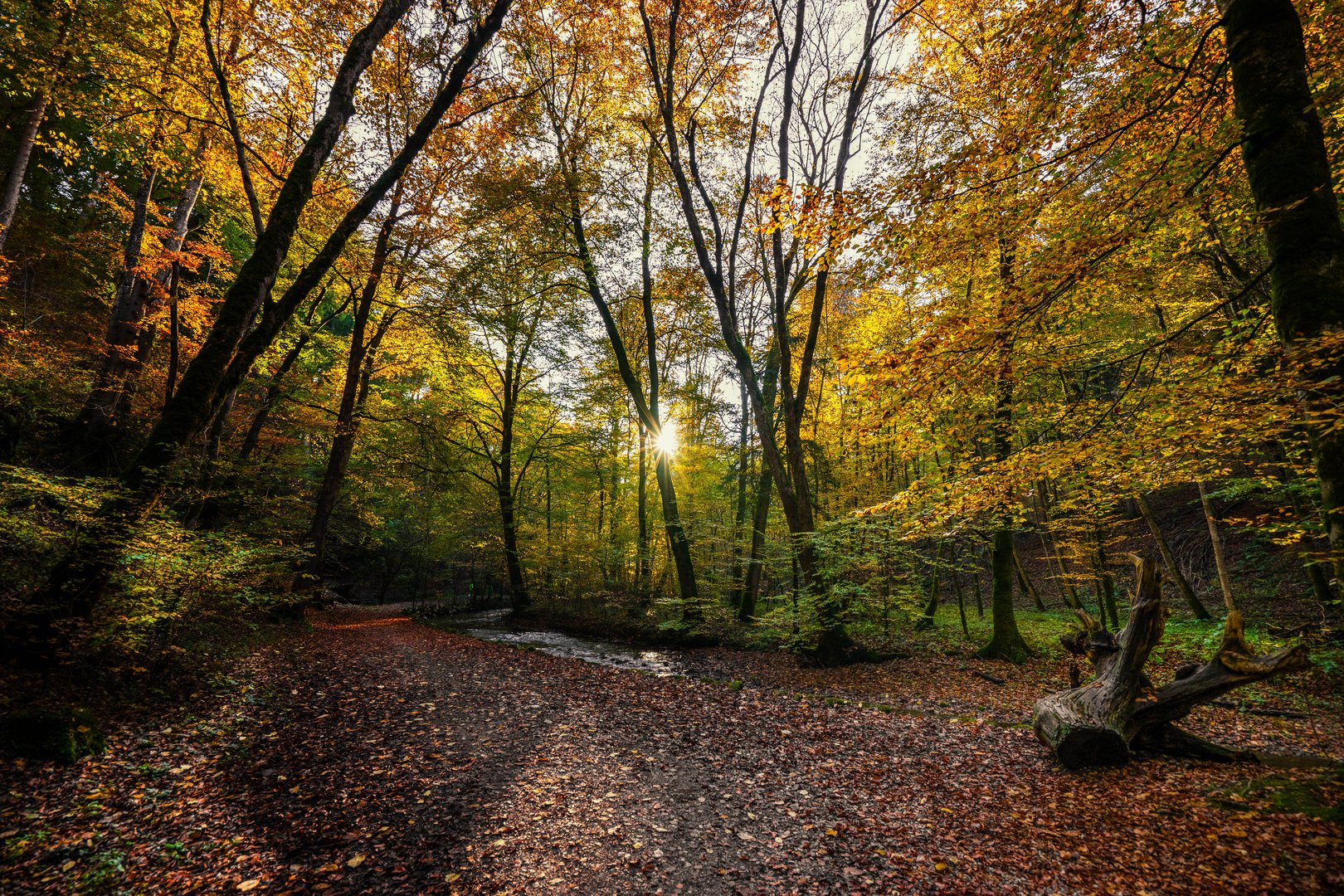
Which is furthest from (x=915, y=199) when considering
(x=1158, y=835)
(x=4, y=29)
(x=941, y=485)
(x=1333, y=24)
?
(x=4, y=29)

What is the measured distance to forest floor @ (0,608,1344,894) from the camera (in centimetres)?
314

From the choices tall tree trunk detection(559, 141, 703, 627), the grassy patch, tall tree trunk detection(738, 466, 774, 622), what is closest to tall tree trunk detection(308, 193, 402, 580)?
tall tree trunk detection(559, 141, 703, 627)

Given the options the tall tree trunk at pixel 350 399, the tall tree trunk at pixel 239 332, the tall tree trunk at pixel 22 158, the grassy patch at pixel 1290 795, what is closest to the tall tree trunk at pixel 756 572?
the grassy patch at pixel 1290 795

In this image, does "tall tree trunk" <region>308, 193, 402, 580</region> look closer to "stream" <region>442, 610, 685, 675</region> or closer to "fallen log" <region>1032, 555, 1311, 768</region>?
"stream" <region>442, 610, 685, 675</region>

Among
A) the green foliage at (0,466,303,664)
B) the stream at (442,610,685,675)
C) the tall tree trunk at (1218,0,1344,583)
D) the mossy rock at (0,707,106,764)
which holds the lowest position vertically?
the stream at (442,610,685,675)

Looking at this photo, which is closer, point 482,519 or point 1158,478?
point 1158,478

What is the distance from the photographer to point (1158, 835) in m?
3.54

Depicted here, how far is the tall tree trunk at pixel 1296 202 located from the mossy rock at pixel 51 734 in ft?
30.4

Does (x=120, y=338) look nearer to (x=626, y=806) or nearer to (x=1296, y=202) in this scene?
(x=626, y=806)

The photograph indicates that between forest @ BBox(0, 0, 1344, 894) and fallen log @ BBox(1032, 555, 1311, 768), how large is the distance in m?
0.05

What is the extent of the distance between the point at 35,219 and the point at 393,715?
57.4 ft

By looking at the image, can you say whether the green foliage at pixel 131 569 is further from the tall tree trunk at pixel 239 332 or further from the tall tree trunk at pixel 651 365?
the tall tree trunk at pixel 651 365

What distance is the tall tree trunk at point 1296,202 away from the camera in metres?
3.07

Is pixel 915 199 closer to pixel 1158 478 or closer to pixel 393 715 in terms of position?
pixel 1158 478
